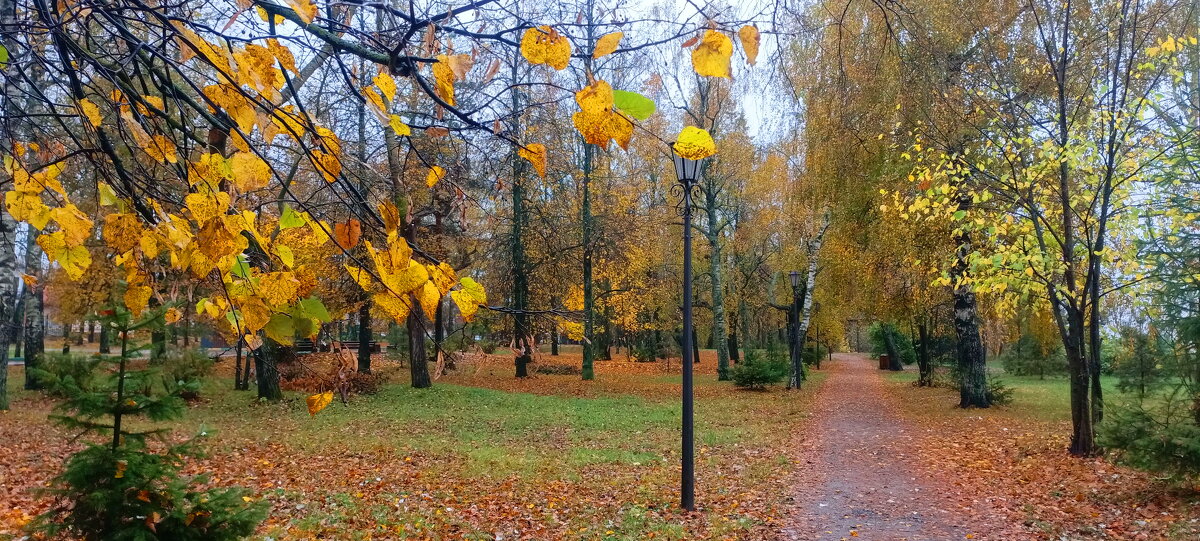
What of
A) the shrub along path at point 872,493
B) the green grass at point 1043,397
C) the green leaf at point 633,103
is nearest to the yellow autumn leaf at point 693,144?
the green leaf at point 633,103

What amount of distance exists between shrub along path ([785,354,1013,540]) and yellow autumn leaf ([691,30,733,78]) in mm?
4891

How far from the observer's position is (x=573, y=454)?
349 inches

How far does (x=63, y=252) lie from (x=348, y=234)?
2.42 ft

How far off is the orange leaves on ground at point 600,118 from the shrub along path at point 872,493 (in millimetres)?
4955

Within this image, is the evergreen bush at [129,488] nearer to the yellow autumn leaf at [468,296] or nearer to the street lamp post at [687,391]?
the yellow autumn leaf at [468,296]

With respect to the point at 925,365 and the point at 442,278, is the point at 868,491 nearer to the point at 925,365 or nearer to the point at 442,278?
the point at 442,278

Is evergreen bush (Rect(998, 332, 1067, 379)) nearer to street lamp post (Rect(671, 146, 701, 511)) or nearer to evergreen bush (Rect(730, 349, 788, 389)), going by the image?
evergreen bush (Rect(730, 349, 788, 389))

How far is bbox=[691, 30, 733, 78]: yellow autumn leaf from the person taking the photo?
1.29m

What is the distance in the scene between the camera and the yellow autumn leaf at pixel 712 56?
1.29 m

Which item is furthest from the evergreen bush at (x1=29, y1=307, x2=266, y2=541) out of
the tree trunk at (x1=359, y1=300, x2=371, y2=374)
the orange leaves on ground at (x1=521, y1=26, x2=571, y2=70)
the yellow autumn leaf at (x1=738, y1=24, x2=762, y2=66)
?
the tree trunk at (x1=359, y1=300, x2=371, y2=374)

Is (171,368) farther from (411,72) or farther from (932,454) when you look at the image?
(411,72)

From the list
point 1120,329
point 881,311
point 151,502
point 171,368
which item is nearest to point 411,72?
point 151,502

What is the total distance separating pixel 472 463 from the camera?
8.04 metres

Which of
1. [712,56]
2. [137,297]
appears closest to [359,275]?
[137,297]
